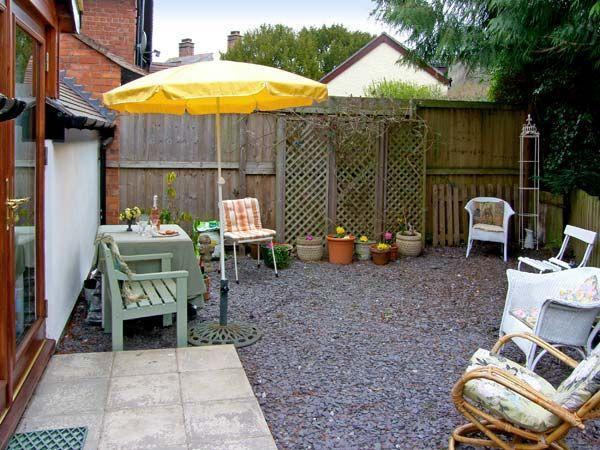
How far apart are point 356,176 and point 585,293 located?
4.74 meters

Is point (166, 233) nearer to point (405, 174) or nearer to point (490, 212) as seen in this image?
point (405, 174)

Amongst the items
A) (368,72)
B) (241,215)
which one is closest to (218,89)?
(241,215)

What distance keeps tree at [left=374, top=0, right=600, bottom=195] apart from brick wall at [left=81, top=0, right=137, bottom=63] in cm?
412

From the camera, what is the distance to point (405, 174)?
27.7 ft

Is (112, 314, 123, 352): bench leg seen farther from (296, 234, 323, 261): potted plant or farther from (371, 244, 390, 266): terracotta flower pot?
(371, 244, 390, 266): terracotta flower pot

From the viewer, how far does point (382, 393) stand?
3.59 metres

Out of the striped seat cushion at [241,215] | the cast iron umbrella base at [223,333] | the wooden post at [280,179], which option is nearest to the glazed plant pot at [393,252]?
the wooden post at [280,179]

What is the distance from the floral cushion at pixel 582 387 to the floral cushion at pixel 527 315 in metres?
1.25

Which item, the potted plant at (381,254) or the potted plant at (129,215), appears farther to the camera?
the potted plant at (381,254)

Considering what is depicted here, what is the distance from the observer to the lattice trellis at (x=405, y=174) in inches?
329

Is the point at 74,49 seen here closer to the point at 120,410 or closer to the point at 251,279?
the point at 251,279

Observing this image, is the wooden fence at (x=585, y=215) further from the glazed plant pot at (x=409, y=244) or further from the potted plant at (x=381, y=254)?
the potted plant at (x=381, y=254)

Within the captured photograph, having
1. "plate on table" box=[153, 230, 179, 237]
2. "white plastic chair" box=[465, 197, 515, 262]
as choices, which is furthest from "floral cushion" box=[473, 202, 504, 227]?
"plate on table" box=[153, 230, 179, 237]

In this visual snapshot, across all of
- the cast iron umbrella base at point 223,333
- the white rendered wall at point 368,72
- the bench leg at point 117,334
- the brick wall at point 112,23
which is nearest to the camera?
the bench leg at point 117,334
